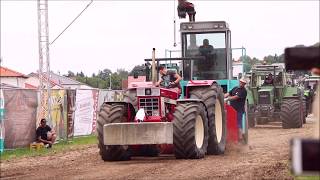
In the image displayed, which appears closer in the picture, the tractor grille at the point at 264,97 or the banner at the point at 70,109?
the banner at the point at 70,109

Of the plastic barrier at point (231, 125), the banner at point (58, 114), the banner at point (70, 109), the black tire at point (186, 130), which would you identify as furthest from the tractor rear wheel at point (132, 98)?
the banner at point (70, 109)

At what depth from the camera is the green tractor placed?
21.9 meters

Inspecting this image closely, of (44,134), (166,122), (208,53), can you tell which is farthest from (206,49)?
(44,134)

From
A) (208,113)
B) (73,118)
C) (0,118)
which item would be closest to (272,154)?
(208,113)

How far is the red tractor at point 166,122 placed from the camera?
11102mm

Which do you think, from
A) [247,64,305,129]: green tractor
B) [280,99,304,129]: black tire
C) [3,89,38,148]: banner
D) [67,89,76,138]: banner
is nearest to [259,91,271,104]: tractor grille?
[247,64,305,129]: green tractor

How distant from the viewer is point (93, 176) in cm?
958

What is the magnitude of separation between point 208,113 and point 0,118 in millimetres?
5761

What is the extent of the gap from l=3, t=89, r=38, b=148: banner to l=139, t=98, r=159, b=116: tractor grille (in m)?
5.15

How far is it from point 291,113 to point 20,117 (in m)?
9.71

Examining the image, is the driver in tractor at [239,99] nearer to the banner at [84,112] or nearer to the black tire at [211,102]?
the black tire at [211,102]

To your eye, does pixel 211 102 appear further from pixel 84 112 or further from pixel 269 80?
pixel 269 80

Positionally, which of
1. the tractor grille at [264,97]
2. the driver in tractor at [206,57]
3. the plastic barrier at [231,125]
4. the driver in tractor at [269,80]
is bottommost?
the plastic barrier at [231,125]

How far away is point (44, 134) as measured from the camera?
1714 centimetres
